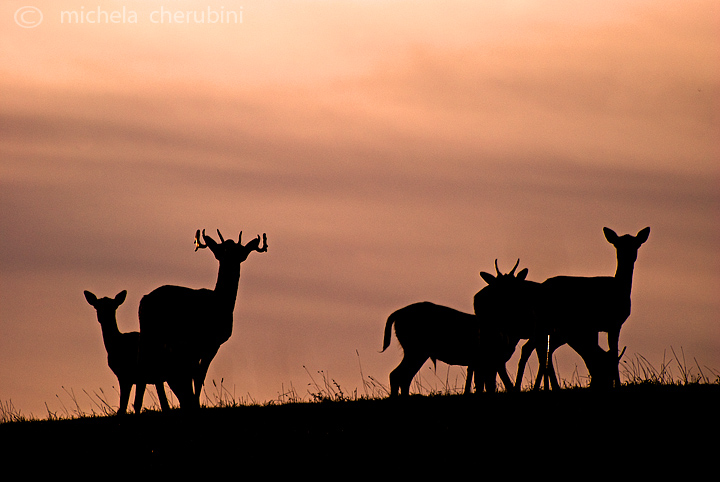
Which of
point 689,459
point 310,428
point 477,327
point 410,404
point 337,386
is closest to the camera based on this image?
point 689,459

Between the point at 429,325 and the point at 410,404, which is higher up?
the point at 429,325

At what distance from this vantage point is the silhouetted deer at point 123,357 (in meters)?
15.6

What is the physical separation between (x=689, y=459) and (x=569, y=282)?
7705 millimetres

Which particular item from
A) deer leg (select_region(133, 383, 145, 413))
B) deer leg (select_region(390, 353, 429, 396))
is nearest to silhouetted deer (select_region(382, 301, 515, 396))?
deer leg (select_region(390, 353, 429, 396))

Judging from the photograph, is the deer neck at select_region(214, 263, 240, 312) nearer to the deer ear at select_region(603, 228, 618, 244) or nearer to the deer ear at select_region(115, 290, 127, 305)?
the deer ear at select_region(115, 290, 127, 305)

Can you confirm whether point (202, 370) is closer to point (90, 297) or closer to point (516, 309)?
point (90, 297)

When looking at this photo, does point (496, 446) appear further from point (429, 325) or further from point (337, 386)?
point (429, 325)

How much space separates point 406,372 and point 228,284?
11.4 feet

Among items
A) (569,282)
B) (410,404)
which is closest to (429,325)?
(569,282)

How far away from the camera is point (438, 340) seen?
16672 millimetres

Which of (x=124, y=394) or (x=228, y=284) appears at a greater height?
(x=228, y=284)

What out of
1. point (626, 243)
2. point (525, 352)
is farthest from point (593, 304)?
point (525, 352)

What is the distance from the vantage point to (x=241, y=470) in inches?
401

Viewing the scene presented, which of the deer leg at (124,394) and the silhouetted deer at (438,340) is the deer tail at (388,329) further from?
the deer leg at (124,394)
